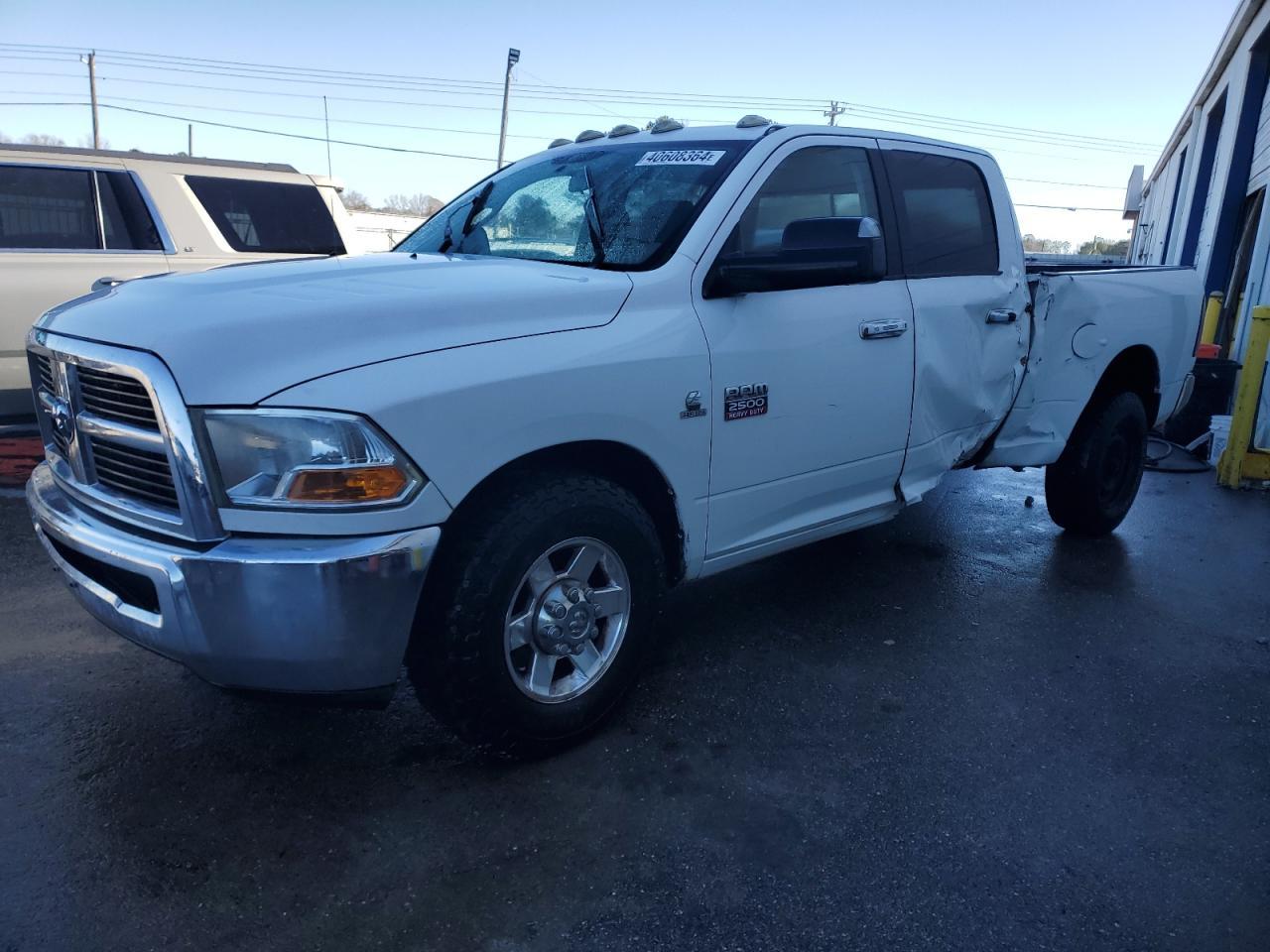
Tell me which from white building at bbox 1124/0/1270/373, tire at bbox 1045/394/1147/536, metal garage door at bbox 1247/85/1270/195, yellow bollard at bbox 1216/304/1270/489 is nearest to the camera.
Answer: tire at bbox 1045/394/1147/536

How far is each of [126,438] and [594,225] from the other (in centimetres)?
167

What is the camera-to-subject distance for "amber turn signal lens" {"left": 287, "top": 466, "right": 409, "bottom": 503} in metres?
2.16

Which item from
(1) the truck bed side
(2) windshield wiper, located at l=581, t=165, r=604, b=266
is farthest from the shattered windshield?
(1) the truck bed side

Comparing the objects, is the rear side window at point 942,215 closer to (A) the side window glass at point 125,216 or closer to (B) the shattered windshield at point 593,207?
(B) the shattered windshield at point 593,207

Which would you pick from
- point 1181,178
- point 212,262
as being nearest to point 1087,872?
point 212,262

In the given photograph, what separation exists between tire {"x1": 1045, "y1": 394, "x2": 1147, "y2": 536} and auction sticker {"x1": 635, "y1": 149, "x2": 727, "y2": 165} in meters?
2.68

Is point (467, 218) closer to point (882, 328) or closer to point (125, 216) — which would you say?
→ point (882, 328)

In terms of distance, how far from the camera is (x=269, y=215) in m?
7.03

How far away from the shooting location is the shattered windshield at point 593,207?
3.09 m

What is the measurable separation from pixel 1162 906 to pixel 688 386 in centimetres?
187

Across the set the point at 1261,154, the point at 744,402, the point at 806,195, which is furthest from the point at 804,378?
the point at 1261,154

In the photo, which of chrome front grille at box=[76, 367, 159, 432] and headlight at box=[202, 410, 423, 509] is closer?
headlight at box=[202, 410, 423, 509]

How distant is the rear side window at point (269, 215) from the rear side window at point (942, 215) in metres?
4.94

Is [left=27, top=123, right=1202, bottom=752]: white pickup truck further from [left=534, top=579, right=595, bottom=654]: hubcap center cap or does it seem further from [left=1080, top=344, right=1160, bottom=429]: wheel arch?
[left=1080, top=344, right=1160, bottom=429]: wheel arch
